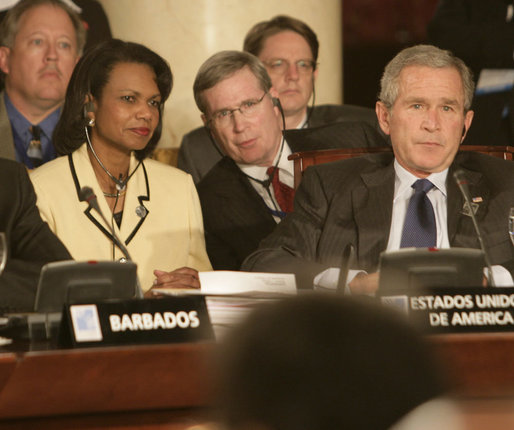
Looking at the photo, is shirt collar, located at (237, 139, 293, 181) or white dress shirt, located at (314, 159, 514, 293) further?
shirt collar, located at (237, 139, 293, 181)

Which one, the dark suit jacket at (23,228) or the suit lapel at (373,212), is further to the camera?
the suit lapel at (373,212)

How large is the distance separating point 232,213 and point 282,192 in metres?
0.22

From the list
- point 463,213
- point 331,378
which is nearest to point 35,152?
point 463,213

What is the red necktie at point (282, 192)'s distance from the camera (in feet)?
10.9

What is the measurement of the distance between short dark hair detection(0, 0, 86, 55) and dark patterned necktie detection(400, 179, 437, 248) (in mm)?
1933

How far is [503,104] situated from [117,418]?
2813mm

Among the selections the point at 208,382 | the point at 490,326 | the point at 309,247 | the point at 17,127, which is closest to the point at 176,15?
the point at 17,127

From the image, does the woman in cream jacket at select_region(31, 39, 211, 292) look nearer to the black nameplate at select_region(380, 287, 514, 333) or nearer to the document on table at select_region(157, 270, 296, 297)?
the document on table at select_region(157, 270, 296, 297)

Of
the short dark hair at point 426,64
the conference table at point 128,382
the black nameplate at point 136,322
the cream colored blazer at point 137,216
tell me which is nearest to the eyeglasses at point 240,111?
the cream colored blazer at point 137,216

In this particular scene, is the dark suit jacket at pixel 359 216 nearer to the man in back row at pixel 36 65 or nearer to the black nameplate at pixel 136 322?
the black nameplate at pixel 136 322

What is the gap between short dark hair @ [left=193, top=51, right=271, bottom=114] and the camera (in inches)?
133

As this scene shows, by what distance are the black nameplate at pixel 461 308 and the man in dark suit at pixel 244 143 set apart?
4.93 ft

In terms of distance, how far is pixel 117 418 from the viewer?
5.42 feet

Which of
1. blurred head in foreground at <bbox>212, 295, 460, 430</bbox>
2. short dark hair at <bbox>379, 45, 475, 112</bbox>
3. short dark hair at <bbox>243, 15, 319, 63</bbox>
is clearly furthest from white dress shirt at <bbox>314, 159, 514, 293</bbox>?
blurred head in foreground at <bbox>212, 295, 460, 430</bbox>
